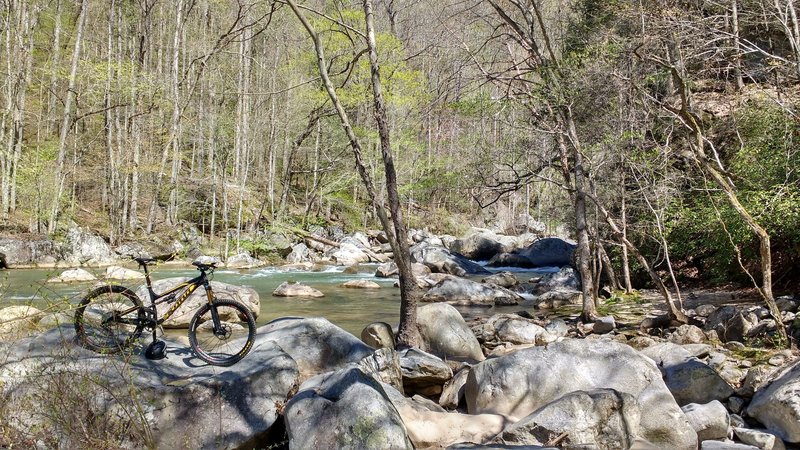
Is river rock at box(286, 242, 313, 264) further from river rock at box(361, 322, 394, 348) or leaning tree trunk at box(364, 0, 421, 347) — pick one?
leaning tree trunk at box(364, 0, 421, 347)

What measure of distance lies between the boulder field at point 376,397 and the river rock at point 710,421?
1cm

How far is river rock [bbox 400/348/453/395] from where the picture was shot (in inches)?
249

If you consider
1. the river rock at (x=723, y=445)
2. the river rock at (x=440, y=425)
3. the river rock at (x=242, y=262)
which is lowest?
the river rock at (x=723, y=445)

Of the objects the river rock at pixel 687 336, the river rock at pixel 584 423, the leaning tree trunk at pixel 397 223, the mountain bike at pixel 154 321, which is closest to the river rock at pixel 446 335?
the leaning tree trunk at pixel 397 223

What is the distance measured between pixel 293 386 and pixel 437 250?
16.2m

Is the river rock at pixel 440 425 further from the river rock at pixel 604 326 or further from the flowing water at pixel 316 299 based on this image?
the river rock at pixel 604 326

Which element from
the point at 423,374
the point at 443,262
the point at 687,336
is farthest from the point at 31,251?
the point at 687,336

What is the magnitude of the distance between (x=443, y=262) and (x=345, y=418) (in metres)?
16.1

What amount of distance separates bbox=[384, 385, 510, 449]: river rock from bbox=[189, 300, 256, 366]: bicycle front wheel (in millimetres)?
1395

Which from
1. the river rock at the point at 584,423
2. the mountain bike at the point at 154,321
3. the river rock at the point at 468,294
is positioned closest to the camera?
the river rock at the point at 584,423

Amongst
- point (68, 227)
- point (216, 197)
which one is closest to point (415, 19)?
point (216, 197)

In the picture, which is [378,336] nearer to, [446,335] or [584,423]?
[446,335]

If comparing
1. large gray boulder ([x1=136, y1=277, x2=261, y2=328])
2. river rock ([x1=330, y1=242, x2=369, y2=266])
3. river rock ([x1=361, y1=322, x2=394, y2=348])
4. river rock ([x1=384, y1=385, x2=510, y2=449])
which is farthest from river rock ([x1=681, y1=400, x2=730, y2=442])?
river rock ([x1=330, y1=242, x2=369, y2=266])

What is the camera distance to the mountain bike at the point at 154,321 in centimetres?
512
